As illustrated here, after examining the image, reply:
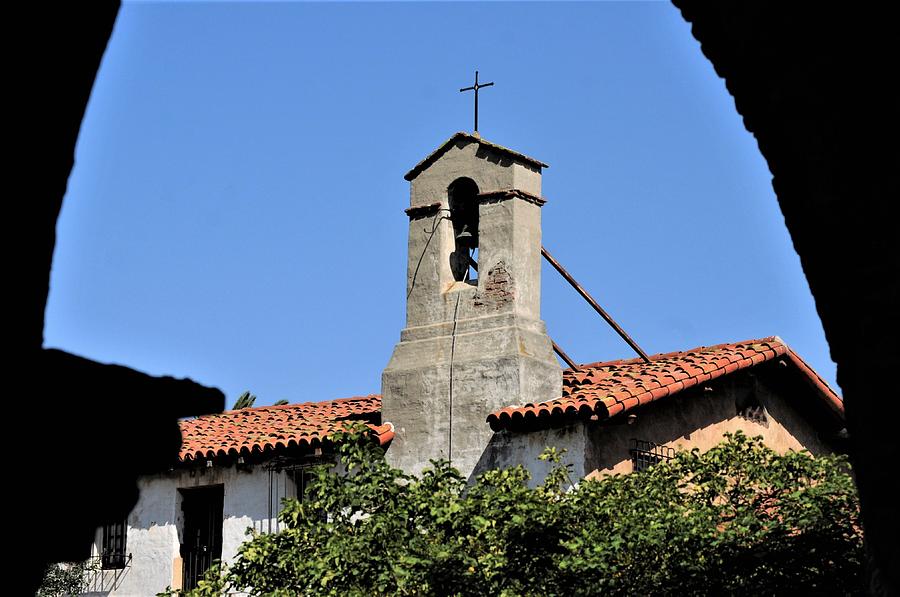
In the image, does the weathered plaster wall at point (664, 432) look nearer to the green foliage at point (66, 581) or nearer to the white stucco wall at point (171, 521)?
the white stucco wall at point (171, 521)

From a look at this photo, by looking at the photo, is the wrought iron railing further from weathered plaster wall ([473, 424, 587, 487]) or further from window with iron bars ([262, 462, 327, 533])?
weathered plaster wall ([473, 424, 587, 487])

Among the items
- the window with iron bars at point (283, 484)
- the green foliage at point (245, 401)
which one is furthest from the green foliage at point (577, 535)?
the green foliage at point (245, 401)

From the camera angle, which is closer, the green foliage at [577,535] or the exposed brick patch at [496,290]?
the green foliage at [577,535]

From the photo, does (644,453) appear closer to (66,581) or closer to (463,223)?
(463,223)

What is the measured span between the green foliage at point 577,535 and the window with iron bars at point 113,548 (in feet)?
18.1

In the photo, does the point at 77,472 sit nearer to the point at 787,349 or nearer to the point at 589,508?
the point at 589,508

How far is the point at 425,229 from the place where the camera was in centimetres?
1591

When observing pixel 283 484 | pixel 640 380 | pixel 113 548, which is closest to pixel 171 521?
pixel 113 548

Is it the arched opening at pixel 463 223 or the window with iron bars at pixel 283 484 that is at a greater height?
the arched opening at pixel 463 223

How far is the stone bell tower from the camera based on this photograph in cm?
1478

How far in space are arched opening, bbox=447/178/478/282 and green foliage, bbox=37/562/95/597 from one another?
562 centimetres

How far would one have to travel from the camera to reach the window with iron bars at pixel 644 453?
1438 centimetres

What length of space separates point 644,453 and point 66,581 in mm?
7004

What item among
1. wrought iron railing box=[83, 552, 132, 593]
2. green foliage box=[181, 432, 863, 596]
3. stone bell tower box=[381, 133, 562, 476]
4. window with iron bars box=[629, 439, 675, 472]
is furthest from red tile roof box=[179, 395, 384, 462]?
green foliage box=[181, 432, 863, 596]
